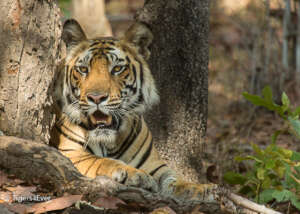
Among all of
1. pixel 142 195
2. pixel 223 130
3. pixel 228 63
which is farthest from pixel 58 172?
pixel 228 63

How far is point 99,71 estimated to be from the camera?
3.83 meters

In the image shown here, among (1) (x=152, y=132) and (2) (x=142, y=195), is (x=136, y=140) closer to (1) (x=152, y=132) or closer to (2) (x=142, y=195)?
(1) (x=152, y=132)

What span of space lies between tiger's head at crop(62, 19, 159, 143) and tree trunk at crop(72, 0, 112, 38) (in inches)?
273

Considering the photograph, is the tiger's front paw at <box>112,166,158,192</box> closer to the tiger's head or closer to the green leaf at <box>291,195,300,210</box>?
the tiger's head

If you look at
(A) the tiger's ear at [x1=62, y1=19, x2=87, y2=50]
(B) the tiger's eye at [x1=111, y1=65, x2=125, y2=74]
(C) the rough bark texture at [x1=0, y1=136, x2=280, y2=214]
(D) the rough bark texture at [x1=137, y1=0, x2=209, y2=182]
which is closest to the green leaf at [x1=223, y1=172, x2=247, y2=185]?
(D) the rough bark texture at [x1=137, y1=0, x2=209, y2=182]

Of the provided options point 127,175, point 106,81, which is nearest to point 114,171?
point 127,175

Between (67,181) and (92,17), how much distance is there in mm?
8645

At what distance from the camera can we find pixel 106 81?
376cm

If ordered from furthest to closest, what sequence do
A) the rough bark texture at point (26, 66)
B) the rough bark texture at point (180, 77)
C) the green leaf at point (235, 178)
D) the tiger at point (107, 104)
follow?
1. the rough bark texture at point (180, 77)
2. the green leaf at point (235, 178)
3. the tiger at point (107, 104)
4. the rough bark texture at point (26, 66)

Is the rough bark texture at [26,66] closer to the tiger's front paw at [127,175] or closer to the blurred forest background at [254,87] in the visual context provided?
the tiger's front paw at [127,175]

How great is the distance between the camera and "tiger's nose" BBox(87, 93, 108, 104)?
3.63 metres

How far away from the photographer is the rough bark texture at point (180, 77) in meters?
4.63

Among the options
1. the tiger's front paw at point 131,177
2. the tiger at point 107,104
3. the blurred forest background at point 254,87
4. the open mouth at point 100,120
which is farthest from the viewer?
the blurred forest background at point 254,87

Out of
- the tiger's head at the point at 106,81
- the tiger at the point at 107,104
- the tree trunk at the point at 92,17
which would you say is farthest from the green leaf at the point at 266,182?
the tree trunk at the point at 92,17
